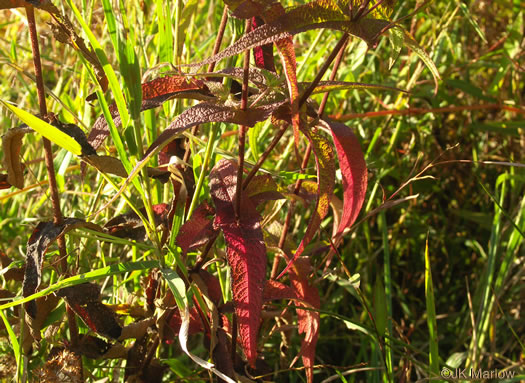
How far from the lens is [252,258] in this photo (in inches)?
24.6

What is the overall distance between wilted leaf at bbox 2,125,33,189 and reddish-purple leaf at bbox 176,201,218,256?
20cm

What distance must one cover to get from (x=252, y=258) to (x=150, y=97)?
0.71 ft

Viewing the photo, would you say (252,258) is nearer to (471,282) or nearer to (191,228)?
(191,228)

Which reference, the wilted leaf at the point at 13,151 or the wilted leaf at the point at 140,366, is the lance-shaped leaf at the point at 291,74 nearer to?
the wilted leaf at the point at 13,151

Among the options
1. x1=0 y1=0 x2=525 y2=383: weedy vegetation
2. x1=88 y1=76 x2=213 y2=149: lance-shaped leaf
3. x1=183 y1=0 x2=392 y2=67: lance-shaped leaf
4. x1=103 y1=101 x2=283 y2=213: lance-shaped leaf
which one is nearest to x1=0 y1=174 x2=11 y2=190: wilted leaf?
x1=0 y1=0 x2=525 y2=383: weedy vegetation

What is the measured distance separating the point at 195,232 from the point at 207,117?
0.17 metres

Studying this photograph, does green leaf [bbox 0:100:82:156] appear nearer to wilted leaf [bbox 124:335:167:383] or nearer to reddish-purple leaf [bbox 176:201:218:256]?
reddish-purple leaf [bbox 176:201:218:256]

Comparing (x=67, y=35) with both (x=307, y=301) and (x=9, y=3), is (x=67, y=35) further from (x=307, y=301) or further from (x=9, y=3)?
(x=307, y=301)

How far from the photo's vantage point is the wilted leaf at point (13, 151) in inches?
25.8

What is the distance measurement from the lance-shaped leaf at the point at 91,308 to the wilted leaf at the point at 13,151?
14 centimetres

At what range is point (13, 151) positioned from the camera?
682 millimetres

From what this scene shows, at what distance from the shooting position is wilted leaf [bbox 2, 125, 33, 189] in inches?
25.8

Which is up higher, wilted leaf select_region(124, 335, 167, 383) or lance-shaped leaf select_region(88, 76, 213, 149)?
lance-shaped leaf select_region(88, 76, 213, 149)

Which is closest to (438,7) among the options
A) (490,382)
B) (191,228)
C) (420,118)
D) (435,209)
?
(420,118)
